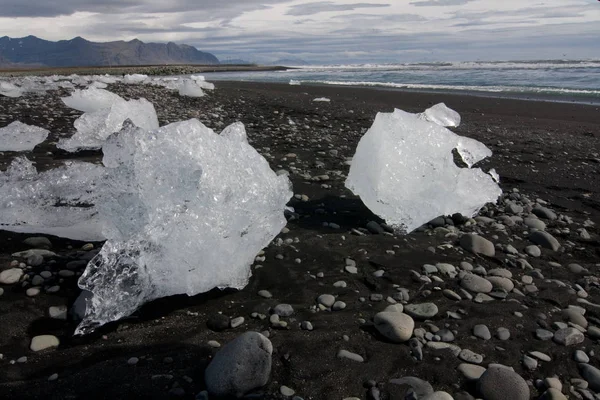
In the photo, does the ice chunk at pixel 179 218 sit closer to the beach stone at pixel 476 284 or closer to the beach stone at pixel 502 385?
the beach stone at pixel 476 284

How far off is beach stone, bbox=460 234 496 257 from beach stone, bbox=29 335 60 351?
2.93 m

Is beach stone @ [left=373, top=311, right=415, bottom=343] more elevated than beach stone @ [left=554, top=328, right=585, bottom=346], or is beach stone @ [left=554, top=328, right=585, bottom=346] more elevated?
beach stone @ [left=373, top=311, right=415, bottom=343]

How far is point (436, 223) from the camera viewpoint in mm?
4090

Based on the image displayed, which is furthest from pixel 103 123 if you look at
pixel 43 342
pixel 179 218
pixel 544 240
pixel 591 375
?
pixel 591 375

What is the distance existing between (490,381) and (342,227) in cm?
204

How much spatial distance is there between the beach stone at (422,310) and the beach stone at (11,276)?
246 centimetres

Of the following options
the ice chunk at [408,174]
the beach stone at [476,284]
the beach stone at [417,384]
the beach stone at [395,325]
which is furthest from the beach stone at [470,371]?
the ice chunk at [408,174]

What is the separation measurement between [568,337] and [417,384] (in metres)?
1.03

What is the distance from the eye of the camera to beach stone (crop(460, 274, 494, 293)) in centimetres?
300

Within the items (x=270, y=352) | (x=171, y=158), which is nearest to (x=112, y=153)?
(x=171, y=158)

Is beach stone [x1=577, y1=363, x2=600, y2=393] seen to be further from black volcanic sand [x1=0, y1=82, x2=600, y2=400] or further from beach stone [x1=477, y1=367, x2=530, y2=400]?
beach stone [x1=477, y1=367, x2=530, y2=400]

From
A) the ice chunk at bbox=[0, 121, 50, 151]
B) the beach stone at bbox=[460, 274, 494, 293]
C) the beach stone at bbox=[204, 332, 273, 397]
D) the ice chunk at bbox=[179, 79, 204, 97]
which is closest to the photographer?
the beach stone at bbox=[204, 332, 273, 397]

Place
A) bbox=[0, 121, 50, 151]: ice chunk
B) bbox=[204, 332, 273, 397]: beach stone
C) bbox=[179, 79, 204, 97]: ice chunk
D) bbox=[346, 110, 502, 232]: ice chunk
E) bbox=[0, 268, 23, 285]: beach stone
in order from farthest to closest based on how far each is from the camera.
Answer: bbox=[179, 79, 204, 97]: ice chunk
bbox=[0, 121, 50, 151]: ice chunk
bbox=[346, 110, 502, 232]: ice chunk
bbox=[0, 268, 23, 285]: beach stone
bbox=[204, 332, 273, 397]: beach stone

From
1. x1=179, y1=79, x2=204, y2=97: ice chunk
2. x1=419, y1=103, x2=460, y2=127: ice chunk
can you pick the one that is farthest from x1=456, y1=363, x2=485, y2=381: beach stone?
x1=179, y1=79, x2=204, y2=97: ice chunk
